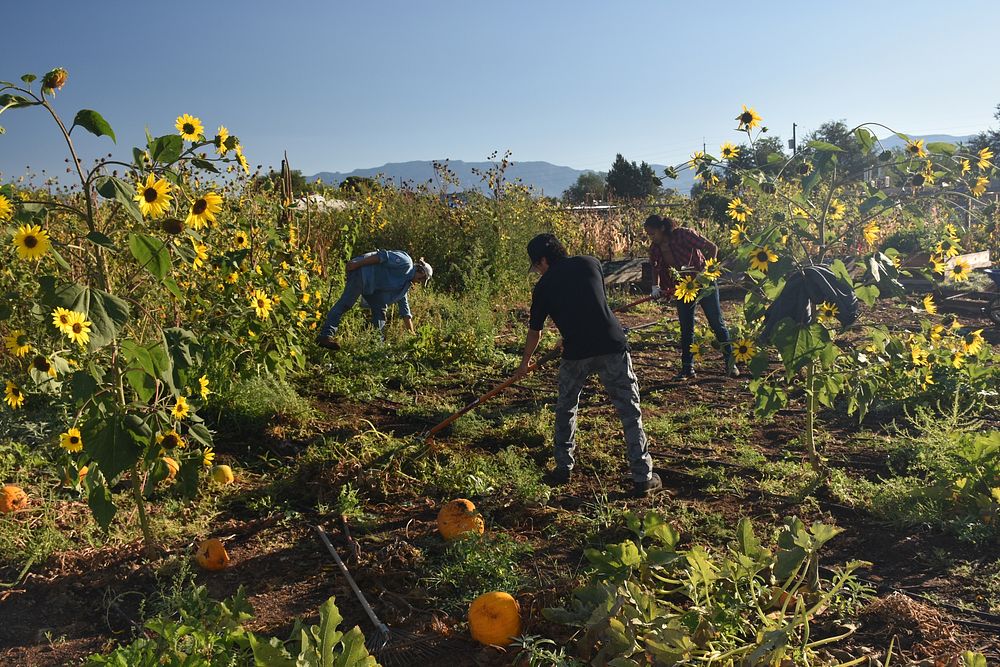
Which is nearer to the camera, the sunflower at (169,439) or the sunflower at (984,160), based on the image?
the sunflower at (169,439)

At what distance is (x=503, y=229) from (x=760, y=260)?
22.8 ft

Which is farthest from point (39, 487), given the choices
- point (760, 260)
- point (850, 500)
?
point (850, 500)

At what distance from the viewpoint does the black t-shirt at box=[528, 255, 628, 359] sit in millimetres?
3930

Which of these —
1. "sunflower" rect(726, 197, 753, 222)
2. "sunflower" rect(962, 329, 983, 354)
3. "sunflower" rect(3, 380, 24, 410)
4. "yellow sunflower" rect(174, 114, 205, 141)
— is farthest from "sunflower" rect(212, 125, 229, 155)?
"sunflower" rect(962, 329, 983, 354)

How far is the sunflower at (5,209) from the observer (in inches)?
94.1

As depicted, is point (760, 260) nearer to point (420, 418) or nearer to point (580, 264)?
point (580, 264)

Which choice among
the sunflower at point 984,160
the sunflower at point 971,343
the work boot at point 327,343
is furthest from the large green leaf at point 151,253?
the sunflower at point 971,343

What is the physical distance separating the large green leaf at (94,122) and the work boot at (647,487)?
3.13m

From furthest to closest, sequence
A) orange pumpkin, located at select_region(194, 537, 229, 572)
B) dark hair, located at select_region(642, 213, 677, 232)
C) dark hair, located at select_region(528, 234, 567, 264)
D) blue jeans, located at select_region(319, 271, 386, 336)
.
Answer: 1. blue jeans, located at select_region(319, 271, 386, 336)
2. dark hair, located at select_region(642, 213, 677, 232)
3. dark hair, located at select_region(528, 234, 567, 264)
4. orange pumpkin, located at select_region(194, 537, 229, 572)

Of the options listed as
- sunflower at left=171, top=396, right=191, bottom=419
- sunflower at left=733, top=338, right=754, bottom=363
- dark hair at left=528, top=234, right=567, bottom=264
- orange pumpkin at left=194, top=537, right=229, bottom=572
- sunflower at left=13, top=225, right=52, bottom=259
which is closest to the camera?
sunflower at left=13, top=225, right=52, bottom=259

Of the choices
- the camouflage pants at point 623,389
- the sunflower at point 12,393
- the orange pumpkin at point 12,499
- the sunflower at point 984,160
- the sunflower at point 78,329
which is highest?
the sunflower at point 984,160

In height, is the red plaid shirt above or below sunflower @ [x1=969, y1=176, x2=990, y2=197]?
below

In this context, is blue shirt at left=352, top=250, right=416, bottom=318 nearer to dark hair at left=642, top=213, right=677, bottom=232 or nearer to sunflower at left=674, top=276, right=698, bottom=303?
dark hair at left=642, top=213, right=677, bottom=232

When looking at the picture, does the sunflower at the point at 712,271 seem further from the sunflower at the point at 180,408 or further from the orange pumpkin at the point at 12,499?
the orange pumpkin at the point at 12,499
